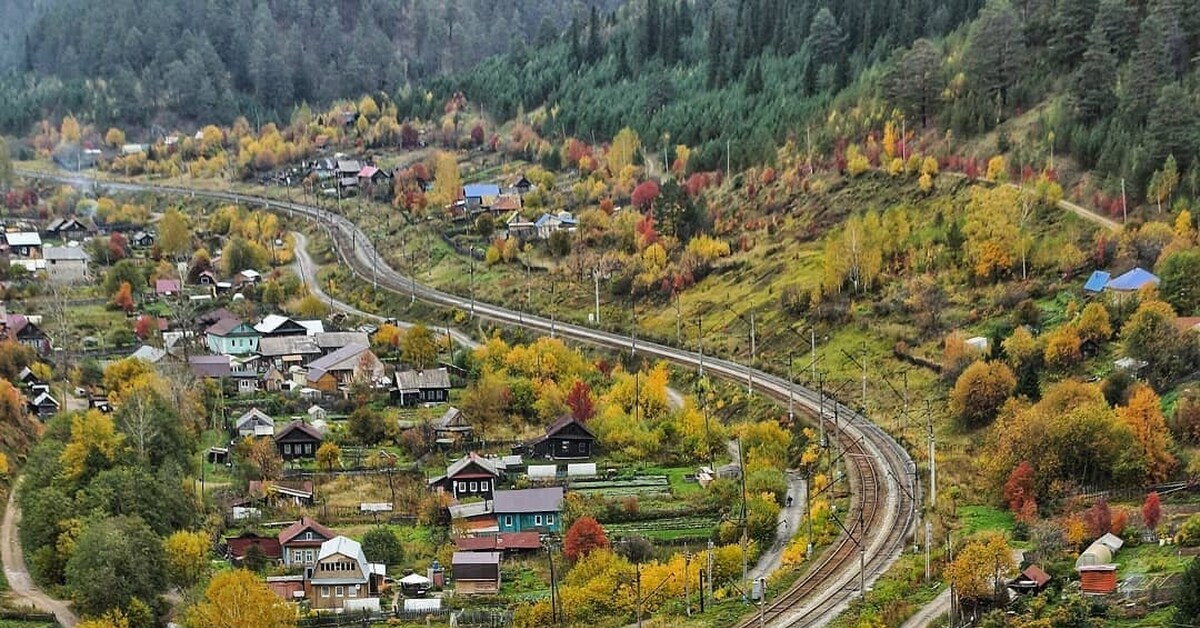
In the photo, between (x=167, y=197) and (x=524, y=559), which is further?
(x=167, y=197)

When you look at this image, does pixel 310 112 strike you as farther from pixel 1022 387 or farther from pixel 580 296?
pixel 1022 387

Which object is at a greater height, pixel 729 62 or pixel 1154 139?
pixel 1154 139

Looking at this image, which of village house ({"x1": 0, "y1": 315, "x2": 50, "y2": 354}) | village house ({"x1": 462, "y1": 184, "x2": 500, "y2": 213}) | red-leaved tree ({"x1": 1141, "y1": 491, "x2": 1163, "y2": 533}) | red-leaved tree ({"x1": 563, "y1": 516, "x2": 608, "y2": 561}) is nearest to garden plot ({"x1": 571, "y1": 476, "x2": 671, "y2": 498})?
red-leaved tree ({"x1": 563, "y1": 516, "x2": 608, "y2": 561})

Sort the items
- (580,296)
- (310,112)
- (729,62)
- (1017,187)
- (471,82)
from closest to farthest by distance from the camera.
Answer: (1017,187)
(580,296)
(729,62)
(471,82)
(310,112)

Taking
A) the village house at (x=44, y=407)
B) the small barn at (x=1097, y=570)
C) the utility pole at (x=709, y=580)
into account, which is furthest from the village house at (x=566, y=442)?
the small barn at (x=1097, y=570)

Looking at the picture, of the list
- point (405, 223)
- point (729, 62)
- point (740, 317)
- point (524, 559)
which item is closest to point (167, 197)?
point (405, 223)

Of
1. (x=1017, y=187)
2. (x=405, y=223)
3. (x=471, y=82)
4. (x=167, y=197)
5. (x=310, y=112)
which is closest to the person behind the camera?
(x=1017, y=187)

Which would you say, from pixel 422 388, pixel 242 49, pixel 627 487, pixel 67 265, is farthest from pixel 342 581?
pixel 242 49

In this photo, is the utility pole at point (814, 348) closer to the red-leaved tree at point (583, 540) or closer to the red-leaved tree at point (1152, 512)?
the red-leaved tree at point (583, 540)
